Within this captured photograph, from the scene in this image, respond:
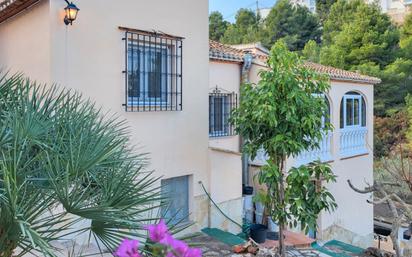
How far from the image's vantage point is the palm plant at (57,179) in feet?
12.9

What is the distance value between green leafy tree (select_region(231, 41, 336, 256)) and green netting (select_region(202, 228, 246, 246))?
1.73 meters

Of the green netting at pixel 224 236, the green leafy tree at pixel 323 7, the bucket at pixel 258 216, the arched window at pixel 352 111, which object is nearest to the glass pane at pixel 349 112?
the arched window at pixel 352 111

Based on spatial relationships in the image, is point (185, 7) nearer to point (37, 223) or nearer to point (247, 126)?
point (247, 126)

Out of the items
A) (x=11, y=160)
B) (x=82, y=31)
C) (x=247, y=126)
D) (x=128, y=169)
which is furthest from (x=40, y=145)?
(x=247, y=126)

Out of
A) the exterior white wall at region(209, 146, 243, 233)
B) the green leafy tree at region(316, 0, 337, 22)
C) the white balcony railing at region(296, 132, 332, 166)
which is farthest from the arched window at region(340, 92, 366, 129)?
the green leafy tree at region(316, 0, 337, 22)

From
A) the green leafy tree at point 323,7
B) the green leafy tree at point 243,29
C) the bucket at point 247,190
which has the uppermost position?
the green leafy tree at point 323,7

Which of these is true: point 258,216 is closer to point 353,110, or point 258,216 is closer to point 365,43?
point 353,110

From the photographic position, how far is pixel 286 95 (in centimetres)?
1002

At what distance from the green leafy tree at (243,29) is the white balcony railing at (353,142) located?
87.2 feet

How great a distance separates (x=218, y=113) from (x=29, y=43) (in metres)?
6.94

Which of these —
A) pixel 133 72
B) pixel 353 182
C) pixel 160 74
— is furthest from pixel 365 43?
pixel 133 72

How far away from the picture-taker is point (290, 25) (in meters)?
46.5

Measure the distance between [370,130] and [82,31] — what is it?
15737 millimetres

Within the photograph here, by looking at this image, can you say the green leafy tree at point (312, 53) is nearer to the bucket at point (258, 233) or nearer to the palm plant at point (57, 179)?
the bucket at point (258, 233)
